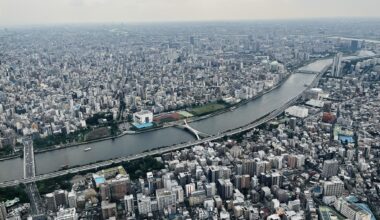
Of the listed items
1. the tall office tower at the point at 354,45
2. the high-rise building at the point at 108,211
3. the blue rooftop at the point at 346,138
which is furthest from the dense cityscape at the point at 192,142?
the tall office tower at the point at 354,45

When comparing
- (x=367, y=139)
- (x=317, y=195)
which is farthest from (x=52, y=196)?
(x=367, y=139)

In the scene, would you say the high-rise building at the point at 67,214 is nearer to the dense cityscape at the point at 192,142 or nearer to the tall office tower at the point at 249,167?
the dense cityscape at the point at 192,142

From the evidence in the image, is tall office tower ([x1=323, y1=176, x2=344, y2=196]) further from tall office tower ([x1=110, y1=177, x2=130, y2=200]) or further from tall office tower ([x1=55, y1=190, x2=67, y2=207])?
tall office tower ([x1=55, y1=190, x2=67, y2=207])

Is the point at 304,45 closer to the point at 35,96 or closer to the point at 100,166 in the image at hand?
the point at 35,96

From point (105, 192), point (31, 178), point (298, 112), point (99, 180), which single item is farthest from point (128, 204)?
point (298, 112)

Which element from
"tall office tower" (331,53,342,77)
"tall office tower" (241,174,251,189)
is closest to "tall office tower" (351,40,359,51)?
"tall office tower" (331,53,342,77)
